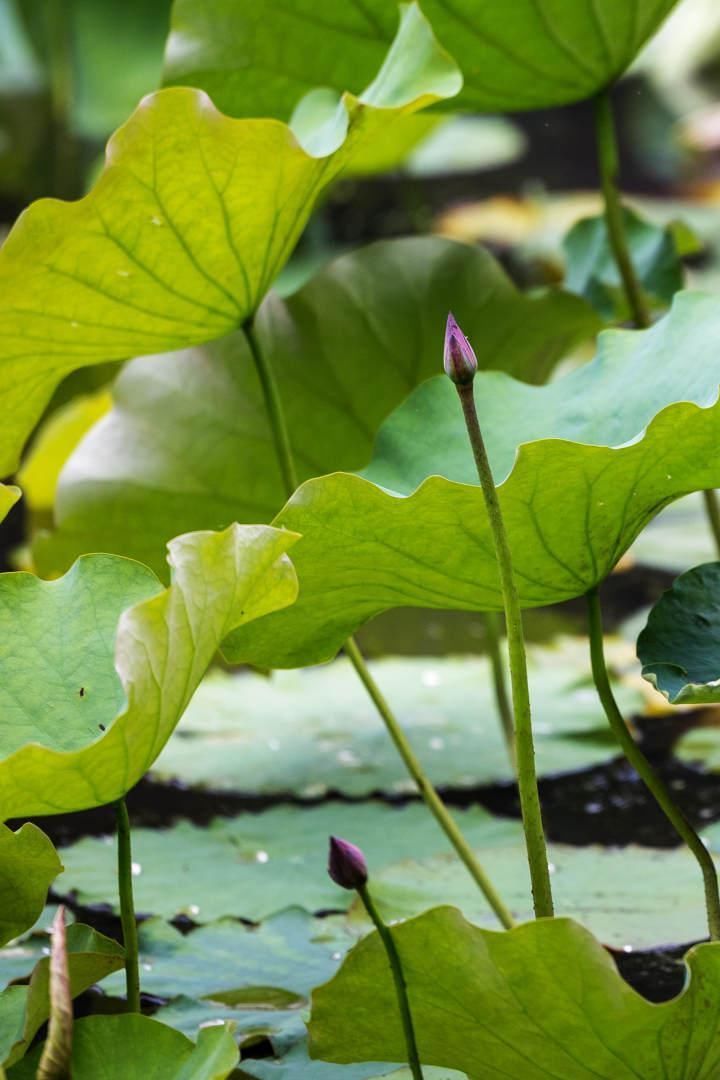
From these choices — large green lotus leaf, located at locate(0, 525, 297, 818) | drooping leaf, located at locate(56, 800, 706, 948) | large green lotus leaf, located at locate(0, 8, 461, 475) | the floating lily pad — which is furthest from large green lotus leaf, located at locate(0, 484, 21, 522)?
the floating lily pad

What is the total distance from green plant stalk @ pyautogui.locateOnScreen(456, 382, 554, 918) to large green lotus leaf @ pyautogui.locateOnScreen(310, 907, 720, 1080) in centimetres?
7

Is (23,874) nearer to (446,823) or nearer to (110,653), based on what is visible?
(110,653)

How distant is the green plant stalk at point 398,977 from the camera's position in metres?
0.57

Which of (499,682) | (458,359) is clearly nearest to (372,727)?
(499,682)

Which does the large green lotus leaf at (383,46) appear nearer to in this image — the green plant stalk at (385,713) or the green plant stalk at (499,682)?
the green plant stalk at (385,713)

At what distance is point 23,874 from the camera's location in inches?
25.8

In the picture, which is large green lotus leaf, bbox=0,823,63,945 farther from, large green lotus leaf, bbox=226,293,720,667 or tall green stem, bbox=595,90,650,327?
tall green stem, bbox=595,90,650,327

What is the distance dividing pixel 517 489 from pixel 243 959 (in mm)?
418

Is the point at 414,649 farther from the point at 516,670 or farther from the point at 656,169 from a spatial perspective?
the point at 656,169

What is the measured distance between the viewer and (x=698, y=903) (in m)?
Result: 0.94

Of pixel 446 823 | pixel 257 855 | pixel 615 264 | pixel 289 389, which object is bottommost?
pixel 257 855

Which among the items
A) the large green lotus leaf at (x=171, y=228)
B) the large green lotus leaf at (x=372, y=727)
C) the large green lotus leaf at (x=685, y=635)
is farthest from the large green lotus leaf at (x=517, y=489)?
the large green lotus leaf at (x=372, y=727)

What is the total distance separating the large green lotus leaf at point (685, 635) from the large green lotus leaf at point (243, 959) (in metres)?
0.33

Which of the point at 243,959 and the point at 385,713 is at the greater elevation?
the point at 385,713
